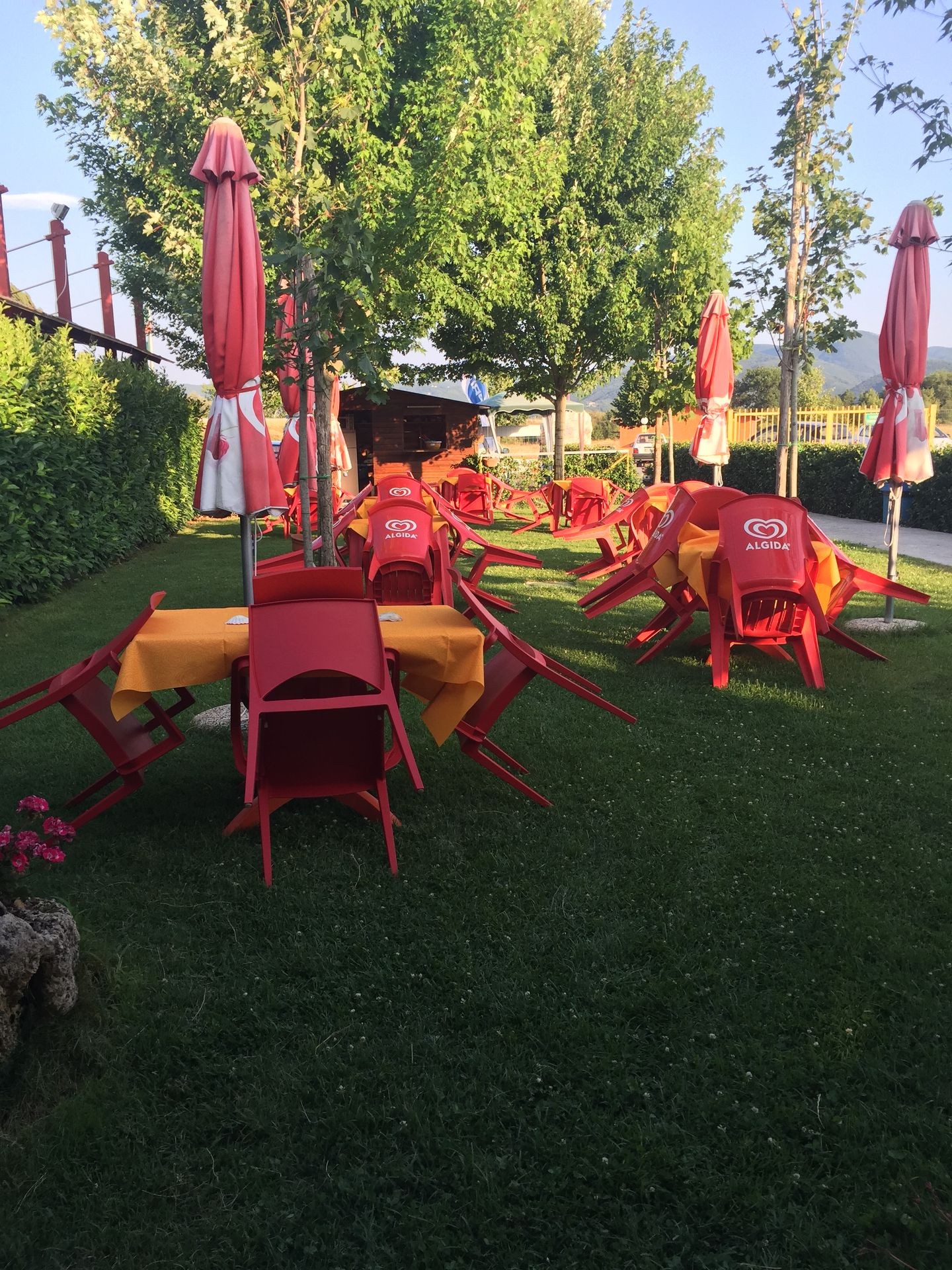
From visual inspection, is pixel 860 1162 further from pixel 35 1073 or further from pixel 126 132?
pixel 126 132

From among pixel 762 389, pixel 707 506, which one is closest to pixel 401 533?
pixel 707 506

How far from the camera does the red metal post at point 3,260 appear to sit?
18766mm

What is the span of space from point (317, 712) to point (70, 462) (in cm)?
859

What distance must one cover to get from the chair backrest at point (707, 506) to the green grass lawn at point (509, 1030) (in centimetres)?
305

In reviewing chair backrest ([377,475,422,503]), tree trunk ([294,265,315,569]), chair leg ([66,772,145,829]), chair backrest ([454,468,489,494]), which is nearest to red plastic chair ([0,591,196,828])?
chair leg ([66,772,145,829])

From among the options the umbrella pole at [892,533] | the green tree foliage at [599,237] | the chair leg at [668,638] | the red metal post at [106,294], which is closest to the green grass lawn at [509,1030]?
the chair leg at [668,638]

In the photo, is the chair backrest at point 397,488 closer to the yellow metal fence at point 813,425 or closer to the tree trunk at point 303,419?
the tree trunk at point 303,419

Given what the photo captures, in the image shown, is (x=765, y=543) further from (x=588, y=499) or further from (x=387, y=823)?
(x=588, y=499)

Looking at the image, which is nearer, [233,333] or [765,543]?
[233,333]

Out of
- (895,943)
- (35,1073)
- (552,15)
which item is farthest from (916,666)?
(552,15)

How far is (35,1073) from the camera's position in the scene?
2322 mm

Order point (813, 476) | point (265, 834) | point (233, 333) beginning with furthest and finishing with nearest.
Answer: point (813, 476) → point (233, 333) → point (265, 834)

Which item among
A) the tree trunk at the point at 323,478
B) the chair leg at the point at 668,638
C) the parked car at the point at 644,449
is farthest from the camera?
the parked car at the point at 644,449

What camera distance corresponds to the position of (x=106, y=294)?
2634 centimetres
